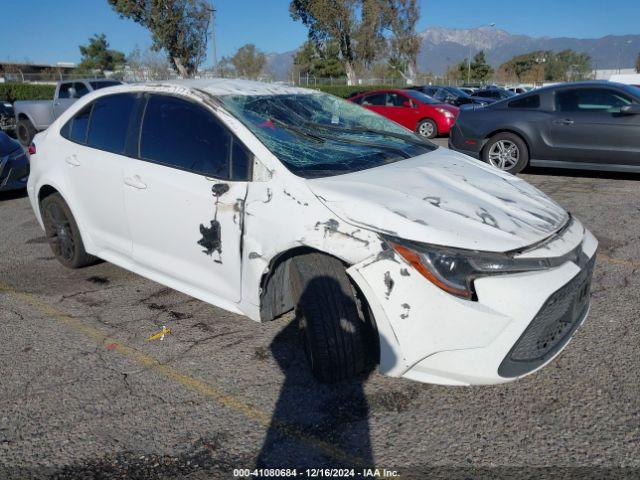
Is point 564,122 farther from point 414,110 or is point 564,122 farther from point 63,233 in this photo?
point 414,110

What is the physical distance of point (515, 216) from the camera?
2.88 m

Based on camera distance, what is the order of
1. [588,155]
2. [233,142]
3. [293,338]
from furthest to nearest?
[588,155] → [293,338] → [233,142]

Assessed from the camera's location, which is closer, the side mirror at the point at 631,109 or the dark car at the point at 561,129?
the side mirror at the point at 631,109

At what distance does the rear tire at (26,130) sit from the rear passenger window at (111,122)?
13098mm

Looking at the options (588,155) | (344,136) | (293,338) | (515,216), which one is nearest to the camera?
(515,216)

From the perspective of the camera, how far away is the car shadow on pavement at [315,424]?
2.43 meters

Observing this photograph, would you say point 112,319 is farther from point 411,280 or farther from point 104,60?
point 104,60

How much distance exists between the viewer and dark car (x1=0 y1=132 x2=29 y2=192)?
7.90m

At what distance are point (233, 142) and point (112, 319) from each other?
1.54m

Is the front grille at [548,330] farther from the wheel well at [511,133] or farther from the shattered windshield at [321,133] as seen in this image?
the wheel well at [511,133]

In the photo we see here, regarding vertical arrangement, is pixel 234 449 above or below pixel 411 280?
below

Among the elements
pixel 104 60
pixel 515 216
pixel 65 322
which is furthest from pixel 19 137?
pixel 104 60

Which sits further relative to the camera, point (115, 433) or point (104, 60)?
point (104, 60)

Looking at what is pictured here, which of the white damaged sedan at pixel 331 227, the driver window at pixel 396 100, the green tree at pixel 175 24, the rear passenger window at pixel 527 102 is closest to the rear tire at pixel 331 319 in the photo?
the white damaged sedan at pixel 331 227
